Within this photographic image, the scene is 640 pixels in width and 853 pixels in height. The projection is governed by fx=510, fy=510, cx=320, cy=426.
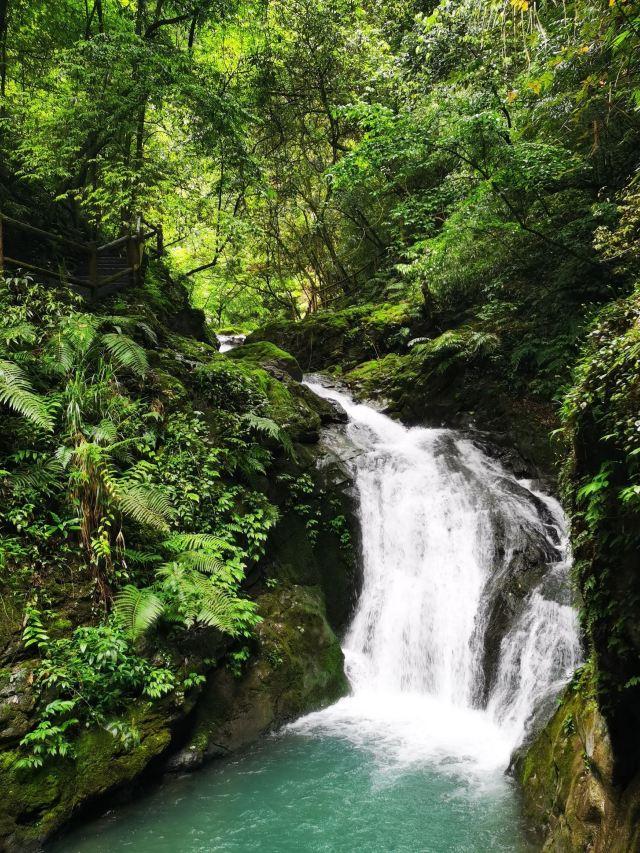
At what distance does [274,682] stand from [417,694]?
2.16 m

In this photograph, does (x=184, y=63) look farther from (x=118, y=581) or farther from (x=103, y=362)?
(x=118, y=581)

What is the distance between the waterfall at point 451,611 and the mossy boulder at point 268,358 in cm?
243

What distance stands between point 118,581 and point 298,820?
3.08 m

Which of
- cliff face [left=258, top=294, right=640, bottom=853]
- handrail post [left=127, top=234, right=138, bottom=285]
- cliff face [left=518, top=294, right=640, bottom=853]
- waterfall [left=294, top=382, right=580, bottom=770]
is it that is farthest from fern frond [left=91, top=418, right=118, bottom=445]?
handrail post [left=127, top=234, right=138, bottom=285]

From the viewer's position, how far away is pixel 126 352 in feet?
23.7

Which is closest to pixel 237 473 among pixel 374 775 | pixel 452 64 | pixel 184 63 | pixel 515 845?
pixel 374 775

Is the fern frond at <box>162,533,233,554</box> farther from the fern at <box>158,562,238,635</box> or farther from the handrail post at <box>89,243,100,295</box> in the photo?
the handrail post at <box>89,243,100,295</box>

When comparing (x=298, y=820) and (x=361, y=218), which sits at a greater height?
(x=361, y=218)

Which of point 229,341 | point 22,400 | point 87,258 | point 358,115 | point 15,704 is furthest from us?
point 229,341

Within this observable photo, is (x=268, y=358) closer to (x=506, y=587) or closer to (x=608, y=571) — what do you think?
(x=506, y=587)

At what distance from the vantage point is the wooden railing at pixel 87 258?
9.30 metres

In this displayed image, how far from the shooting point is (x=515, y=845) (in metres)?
4.30

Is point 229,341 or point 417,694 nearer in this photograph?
point 417,694

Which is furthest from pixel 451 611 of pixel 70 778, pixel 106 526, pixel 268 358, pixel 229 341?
pixel 229 341
